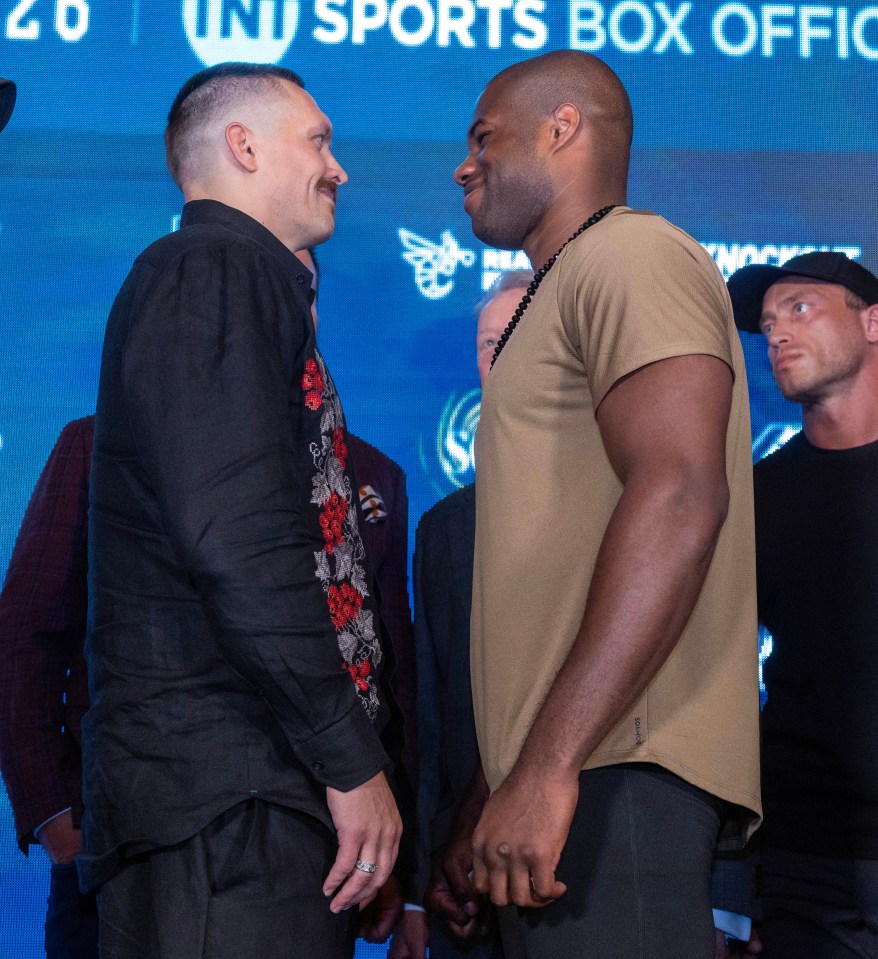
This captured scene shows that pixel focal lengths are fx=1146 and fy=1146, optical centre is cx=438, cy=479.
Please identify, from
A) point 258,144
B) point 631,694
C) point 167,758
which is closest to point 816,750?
point 631,694

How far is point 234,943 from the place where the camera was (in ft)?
4.19

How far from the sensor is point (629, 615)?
1121mm

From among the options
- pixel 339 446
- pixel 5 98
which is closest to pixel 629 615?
pixel 339 446

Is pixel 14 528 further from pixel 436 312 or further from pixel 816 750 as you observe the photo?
pixel 816 750

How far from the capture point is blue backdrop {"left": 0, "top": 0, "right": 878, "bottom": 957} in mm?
2875

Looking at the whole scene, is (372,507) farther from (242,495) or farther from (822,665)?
(242,495)

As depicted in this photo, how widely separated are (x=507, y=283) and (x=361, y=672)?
1426mm

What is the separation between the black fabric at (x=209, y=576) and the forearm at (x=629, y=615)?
0.99 ft

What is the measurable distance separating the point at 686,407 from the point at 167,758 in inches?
28.3

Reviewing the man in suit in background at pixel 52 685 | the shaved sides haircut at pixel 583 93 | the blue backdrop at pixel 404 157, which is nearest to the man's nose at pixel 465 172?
the shaved sides haircut at pixel 583 93

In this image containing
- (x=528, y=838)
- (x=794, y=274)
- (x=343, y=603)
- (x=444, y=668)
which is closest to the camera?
(x=528, y=838)

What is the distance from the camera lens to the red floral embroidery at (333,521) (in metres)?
1.44

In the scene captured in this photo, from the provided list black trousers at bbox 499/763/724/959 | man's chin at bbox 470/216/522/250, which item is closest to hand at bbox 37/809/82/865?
black trousers at bbox 499/763/724/959

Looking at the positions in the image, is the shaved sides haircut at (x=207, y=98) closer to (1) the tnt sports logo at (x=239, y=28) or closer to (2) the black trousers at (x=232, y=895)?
(2) the black trousers at (x=232, y=895)
